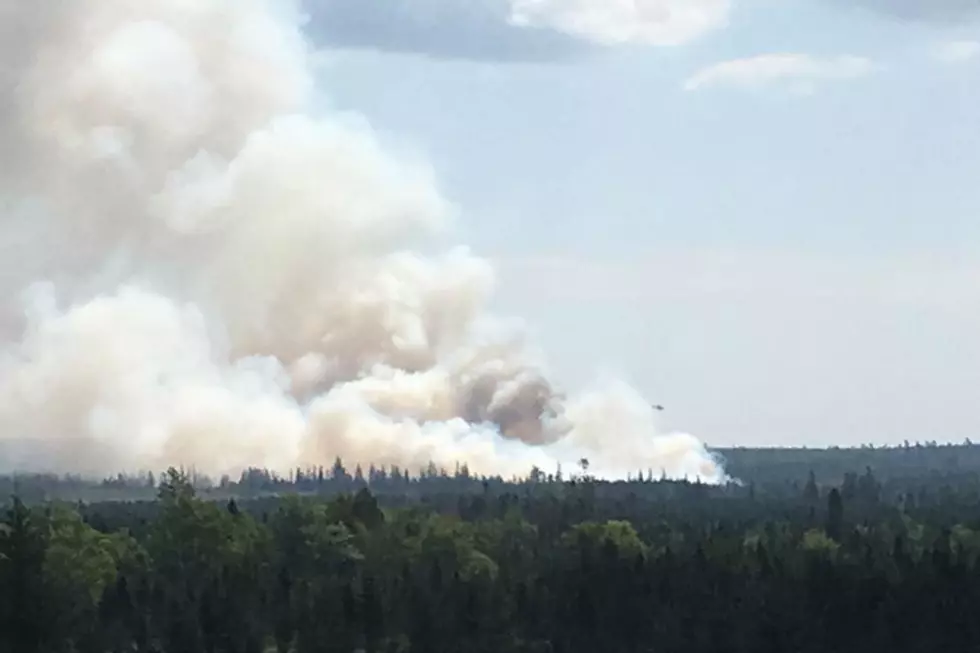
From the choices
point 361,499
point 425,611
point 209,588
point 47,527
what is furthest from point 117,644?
point 361,499

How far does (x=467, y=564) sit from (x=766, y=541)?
30.1 metres

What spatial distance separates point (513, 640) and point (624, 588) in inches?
491

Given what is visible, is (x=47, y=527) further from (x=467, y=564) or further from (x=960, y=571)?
(x=960, y=571)

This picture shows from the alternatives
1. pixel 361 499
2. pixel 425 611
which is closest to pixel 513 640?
pixel 425 611

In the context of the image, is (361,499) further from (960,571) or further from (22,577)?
(22,577)

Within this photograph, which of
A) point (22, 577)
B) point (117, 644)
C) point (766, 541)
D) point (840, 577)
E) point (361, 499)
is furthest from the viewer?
point (361, 499)

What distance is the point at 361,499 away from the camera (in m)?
173

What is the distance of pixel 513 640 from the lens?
11631 cm

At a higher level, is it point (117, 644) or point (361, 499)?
point (361, 499)

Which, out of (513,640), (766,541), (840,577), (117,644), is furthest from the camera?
(766,541)

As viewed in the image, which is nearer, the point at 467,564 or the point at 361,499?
the point at 467,564

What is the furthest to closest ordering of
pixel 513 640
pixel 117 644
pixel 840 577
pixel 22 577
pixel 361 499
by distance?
pixel 361 499, pixel 840 577, pixel 513 640, pixel 117 644, pixel 22 577

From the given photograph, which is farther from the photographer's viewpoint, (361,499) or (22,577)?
(361,499)

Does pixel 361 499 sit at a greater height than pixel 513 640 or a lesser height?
greater
